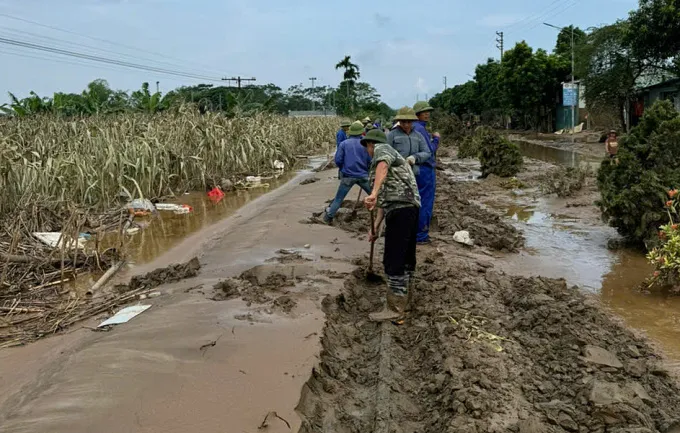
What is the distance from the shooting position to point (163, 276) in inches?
248

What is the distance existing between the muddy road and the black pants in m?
0.46

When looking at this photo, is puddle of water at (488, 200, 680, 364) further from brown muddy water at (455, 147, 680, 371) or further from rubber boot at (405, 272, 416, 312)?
rubber boot at (405, 272, 416, 312)

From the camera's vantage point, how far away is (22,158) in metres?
8.69

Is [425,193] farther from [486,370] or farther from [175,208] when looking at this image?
[175,208]

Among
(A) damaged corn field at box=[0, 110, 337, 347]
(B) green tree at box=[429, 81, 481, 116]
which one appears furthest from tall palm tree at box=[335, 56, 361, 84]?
(A) damaged corn field at box=[0, 110, 337, 347]

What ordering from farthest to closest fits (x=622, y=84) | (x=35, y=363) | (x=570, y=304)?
(x=622, y=84) → (x=570, y=304) → (x=35, y=363)

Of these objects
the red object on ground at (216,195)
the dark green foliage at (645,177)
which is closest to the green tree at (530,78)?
the red object on ground at (216,195)

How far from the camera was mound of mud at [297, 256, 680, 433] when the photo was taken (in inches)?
130

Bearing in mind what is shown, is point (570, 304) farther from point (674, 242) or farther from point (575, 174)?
point (575, 174)

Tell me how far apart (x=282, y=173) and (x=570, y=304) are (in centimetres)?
1448

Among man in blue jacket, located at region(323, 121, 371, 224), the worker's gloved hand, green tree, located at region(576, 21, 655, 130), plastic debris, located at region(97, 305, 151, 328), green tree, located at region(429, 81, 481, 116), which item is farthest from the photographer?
green tree, located at region(429, 81, 481, 116)

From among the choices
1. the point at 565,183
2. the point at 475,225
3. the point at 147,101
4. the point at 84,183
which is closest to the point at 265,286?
the point at 475,225

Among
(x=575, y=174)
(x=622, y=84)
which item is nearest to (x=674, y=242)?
(x=575, y=174)

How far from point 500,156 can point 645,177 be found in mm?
9278
